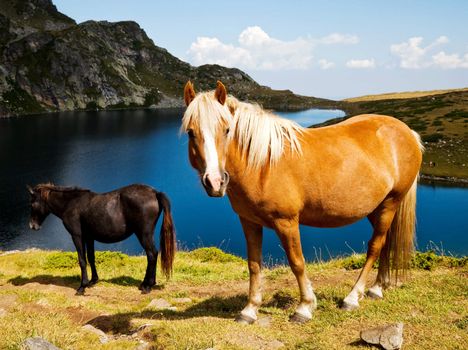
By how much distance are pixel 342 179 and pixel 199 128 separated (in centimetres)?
277

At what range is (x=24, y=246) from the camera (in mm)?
41312

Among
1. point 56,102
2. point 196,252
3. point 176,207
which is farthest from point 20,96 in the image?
point 196,252

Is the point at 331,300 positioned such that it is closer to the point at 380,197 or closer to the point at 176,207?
the point at 380,197

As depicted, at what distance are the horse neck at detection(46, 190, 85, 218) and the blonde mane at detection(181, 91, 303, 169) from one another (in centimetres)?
837

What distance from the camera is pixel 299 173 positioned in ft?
22.1

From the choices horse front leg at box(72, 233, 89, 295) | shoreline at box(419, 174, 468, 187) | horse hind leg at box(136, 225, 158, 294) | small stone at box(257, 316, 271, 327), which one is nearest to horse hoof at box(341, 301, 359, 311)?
small stone at box(257, 316, 271, 327)

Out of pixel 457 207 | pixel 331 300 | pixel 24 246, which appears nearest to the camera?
pixel 331 300

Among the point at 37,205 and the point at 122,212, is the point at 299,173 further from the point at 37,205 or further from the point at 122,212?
the point at 37,205

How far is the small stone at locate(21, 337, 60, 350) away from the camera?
17.4ft

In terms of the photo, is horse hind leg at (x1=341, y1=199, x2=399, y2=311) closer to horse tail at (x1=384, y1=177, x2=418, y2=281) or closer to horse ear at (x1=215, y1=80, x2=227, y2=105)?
horse tail at (x1=384, y1=177, x2=418, y2=281)

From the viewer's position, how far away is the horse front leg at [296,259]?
21.9 ft

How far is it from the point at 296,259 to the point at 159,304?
13.6 ft

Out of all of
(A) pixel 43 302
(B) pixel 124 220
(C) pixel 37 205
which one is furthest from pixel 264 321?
(C) pixel 37 205

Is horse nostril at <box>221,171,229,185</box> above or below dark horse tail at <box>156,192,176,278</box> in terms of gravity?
above
